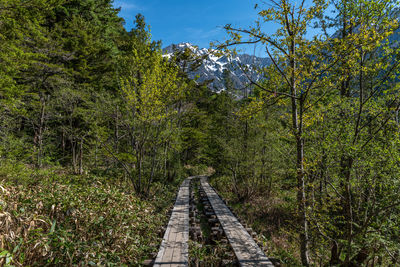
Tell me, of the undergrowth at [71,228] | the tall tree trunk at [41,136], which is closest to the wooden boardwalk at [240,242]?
the undergrowth at [71,228]

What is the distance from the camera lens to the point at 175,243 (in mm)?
4738

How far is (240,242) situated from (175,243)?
1.82 meters

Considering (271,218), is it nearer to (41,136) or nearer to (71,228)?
(71,228)

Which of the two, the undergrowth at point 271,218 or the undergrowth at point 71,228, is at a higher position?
the undergrowth at point 71,228

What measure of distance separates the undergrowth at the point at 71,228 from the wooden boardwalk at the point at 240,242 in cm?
208

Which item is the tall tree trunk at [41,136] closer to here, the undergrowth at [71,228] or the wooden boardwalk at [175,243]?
the undergrowth at [71,228]

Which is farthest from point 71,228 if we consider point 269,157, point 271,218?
point 269,157

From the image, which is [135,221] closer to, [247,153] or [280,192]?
[247,153]

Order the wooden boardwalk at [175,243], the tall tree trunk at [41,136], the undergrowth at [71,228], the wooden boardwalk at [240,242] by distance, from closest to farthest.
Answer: the undergrowth at [71,228], the wooden boardwalk at [175,243], the wooden boardwalk at [240,242], the tall tree trunk at [41,136]

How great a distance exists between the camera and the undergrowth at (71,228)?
290cm

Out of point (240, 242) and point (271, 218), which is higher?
point (240, 242)

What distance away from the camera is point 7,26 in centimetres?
864

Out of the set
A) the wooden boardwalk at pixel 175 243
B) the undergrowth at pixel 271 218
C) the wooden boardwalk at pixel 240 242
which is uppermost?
the wooden boardwalk at pixel 175 243

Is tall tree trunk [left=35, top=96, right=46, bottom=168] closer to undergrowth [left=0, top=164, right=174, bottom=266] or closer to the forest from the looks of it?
the forest
